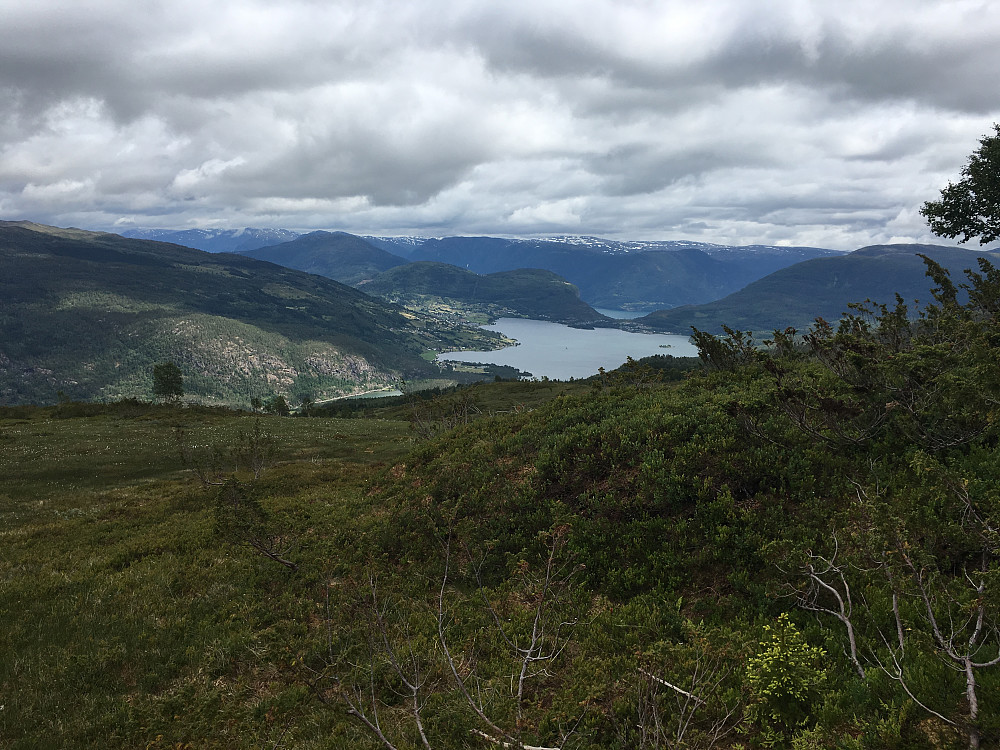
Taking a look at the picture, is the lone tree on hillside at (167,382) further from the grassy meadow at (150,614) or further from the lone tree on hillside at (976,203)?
the lone tree on hillside at (976,203)

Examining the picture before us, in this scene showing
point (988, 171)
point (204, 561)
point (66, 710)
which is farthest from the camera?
point (988, 171)

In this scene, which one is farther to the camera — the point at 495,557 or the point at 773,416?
the point at 773,416

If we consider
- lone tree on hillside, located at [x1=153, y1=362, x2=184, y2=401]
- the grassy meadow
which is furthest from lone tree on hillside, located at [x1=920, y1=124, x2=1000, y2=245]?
lone tree on hillside, located at [x1=153, y1=362, x2=184, y2=401]

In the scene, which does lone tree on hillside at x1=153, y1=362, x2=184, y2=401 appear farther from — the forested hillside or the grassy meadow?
the forested hillside

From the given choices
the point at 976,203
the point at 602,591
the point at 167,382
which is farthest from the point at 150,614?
the point at 167,382

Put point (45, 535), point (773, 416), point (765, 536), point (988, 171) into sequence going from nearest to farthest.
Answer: point (765, 536) < point (773, 416) < point (45, 535) < point (988, 171)

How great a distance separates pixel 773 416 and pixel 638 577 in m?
7.01

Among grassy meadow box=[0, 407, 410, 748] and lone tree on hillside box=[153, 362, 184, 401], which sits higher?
grassy meadow box=[0, 407, 410, 748]

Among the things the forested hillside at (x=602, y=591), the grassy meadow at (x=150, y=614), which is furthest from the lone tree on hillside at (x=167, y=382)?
the forested hillside at (x=602, y=591)

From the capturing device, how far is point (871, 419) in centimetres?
1328

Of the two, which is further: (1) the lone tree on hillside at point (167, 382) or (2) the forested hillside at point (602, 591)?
(1) the lone tree on hillside at point (167, 382)

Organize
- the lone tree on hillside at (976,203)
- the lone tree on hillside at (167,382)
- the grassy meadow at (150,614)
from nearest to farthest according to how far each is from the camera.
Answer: the grassy meadow at (150,614) → the lone tree on hillside at (976,203) → the lone tree on hillside at (167,382)

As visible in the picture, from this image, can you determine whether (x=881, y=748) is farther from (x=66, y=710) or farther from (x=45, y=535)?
(x=45, y=535)

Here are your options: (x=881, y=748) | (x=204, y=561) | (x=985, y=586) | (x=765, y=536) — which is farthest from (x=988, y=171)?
(x=204, y=561)
